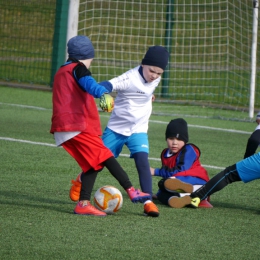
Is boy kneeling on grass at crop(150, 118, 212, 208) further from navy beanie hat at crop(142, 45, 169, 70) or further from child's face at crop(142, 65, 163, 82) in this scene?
navy beanie hat at crop(142, 45, 169, 70)

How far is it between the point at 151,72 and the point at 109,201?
45.6 inches

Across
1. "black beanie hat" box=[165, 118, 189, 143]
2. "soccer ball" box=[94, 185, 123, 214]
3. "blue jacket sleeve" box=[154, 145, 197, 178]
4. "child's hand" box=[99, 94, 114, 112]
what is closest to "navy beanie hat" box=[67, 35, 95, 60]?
"child's hand" box=[99, 94, 114, 112]

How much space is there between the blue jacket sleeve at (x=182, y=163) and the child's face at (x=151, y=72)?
702mm

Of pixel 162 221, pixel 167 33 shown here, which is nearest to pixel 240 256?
pixel 162 221

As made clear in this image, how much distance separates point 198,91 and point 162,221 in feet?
34.3

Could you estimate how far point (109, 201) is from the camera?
221 inches

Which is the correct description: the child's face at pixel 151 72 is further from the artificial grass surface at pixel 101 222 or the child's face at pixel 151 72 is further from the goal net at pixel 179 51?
the goal net at pixel 179 51

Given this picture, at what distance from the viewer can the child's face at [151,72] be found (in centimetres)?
609

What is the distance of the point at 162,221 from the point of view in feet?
17.9

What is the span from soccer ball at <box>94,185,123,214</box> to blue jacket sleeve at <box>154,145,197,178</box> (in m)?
0.80

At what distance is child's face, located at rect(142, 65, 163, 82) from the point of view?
6.09 meters

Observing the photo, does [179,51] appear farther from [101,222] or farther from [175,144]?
[101,222]

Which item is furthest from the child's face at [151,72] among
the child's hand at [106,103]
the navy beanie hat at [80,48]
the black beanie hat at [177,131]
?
the child's hand at [106,103]

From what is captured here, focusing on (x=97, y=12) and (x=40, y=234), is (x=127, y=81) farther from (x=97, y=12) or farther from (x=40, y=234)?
(x=97, y=12)
